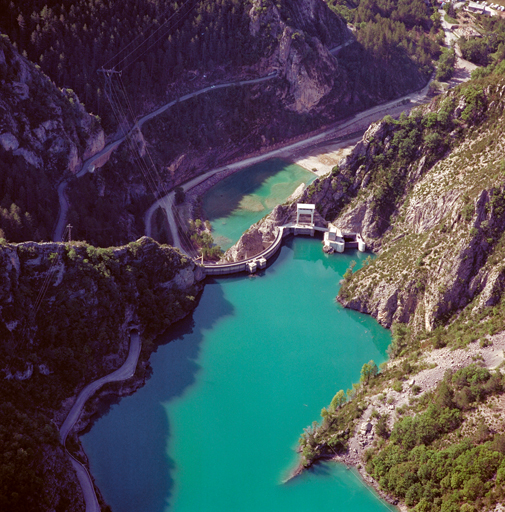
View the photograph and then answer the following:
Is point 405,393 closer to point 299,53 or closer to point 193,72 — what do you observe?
point 193,72

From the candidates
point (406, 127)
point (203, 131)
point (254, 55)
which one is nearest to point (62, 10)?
point (203, 131)

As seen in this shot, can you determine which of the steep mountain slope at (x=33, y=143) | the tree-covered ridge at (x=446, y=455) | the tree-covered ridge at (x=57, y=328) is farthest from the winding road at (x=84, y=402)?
the tree-covered ridge at (x=446, y=455)

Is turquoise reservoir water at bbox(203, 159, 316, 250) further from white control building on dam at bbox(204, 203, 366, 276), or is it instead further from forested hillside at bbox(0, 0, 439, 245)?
white control building on dam at bbox(204, 203, 366, 276)

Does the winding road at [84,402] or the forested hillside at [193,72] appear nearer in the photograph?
the winding road at [84,402]

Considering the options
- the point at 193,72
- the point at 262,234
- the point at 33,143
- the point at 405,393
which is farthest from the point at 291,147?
the point at 405,393

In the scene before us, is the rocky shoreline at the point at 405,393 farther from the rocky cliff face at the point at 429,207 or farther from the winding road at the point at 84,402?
the winding road at the point at 84,402

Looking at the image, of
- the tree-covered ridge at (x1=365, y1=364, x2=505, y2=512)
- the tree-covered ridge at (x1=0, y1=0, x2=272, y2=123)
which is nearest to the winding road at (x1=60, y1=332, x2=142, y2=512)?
the tree-covered ridge at (x1=365, y1=364, x2=505, y2=512)

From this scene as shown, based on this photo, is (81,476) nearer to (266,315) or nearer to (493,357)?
(266,315)
